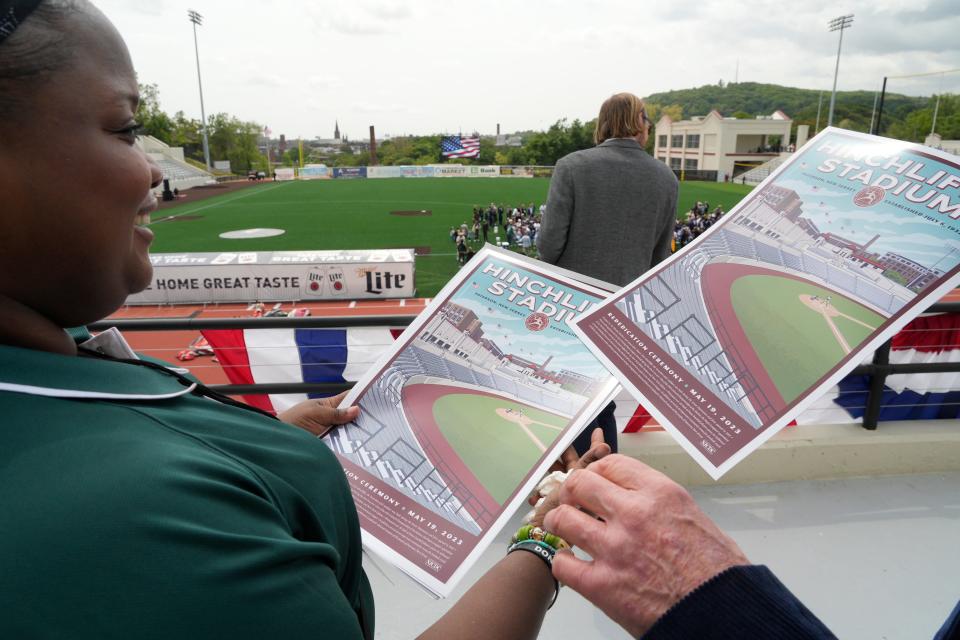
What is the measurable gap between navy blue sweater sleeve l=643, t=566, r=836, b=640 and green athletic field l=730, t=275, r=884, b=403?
0.45m

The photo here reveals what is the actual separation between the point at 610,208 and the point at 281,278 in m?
18.2

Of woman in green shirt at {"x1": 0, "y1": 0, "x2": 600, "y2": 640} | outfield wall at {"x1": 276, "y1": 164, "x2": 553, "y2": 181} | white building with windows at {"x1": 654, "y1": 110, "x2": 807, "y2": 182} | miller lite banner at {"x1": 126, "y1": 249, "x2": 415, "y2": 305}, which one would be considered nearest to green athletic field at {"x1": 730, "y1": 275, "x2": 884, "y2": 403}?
woman in green shirt at {"x1": 0, "y1": 0, "x2": 600, "y2": 640}

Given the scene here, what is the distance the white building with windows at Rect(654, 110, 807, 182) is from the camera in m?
56.7

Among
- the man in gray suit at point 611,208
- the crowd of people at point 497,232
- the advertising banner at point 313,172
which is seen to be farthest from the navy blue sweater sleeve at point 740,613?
the advertising banner at point 313,172

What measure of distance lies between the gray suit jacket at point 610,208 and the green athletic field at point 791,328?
117 cm

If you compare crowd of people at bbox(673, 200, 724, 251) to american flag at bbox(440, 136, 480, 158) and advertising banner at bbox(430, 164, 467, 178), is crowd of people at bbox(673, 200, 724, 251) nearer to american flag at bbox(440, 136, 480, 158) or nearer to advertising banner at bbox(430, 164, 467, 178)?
advertising banner at bbox(430, 164, 467, 178)

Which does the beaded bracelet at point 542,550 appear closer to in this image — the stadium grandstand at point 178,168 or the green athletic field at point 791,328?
the green athletic field at point 791,328

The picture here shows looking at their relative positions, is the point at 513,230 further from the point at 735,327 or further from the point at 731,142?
the point at 731,142

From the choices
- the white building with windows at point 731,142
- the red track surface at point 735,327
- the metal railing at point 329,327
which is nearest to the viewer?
the red track surface at point 735,327

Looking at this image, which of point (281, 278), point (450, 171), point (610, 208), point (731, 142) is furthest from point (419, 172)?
point (610, 208)

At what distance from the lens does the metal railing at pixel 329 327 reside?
2.38m

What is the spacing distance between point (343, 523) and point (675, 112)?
4110 inches

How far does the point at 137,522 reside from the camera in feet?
1.38

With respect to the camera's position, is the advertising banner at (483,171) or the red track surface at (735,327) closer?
the red track surface at (735,327)
